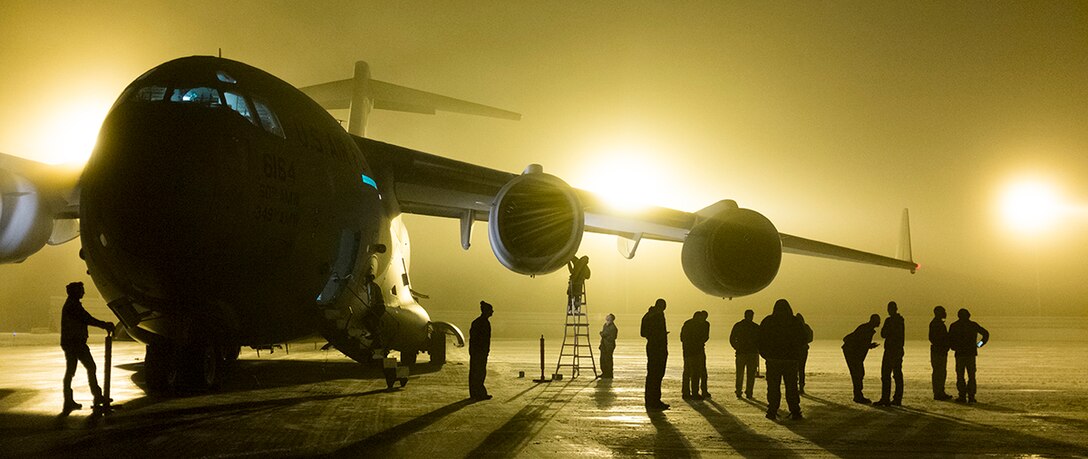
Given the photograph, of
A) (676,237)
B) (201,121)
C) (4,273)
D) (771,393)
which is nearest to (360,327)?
(201,121)

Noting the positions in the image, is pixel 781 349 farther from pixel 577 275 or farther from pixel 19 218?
pixel 19 218

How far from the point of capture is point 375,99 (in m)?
20.4

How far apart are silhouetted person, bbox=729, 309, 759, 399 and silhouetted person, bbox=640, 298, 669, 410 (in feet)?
6.08

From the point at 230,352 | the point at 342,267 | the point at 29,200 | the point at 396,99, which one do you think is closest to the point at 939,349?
the point at 342,267

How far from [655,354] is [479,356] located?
8.49ft

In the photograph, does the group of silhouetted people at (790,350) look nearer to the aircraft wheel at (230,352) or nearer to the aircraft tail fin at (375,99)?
the aircraft wheel at (230,352)

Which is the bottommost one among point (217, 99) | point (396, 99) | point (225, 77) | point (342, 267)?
point (342, 267)

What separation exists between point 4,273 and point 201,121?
4754 centimetres

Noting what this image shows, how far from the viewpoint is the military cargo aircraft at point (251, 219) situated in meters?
7.16

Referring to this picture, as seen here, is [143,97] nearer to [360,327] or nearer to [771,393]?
[360,327]

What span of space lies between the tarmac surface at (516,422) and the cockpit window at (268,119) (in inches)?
116

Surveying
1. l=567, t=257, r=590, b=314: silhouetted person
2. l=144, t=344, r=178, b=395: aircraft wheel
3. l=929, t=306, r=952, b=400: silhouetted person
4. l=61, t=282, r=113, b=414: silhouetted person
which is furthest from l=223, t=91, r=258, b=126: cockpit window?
l=929, t=306, r=952, b=400: silhouetted person

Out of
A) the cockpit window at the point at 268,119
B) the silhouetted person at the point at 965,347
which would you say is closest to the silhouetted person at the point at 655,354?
the silhouetted person at the point at 965,347

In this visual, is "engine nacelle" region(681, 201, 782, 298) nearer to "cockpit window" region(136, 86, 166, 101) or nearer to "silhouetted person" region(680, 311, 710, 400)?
"silhouetted person" region(680, 311, 710, 400)
